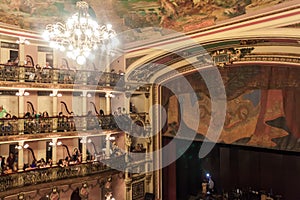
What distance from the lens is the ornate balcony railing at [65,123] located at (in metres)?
10.3

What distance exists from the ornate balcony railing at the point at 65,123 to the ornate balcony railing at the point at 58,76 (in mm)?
1556

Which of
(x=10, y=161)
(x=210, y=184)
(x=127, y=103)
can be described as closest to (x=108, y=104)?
(x=127, y=103)

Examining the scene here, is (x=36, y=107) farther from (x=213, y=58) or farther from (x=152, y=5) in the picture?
(x=213, y=58)

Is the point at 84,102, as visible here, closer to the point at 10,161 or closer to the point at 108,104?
the point at 108,104

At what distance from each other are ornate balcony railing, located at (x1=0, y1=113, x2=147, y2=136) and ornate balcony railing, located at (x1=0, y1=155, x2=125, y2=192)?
1546 mm

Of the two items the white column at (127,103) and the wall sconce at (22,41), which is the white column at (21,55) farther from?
the white column at (127,103)

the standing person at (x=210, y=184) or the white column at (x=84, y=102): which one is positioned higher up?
the white column at (x=84, y=102)

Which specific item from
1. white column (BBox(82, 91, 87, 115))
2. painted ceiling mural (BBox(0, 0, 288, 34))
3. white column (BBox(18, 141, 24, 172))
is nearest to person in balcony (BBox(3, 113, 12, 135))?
white column (BBox(18, 141, 24, 172))

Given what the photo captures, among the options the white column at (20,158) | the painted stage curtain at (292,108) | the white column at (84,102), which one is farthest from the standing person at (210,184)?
the white column at (20,158)

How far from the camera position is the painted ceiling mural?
796 cm

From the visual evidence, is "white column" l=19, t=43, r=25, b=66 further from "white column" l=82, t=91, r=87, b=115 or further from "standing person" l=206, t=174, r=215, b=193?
"standing person" l=206, t=174, r=215, b=193

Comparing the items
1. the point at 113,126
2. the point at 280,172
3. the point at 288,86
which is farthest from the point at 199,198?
the point at 288,86

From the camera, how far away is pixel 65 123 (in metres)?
11.8

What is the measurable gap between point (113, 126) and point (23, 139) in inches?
164
